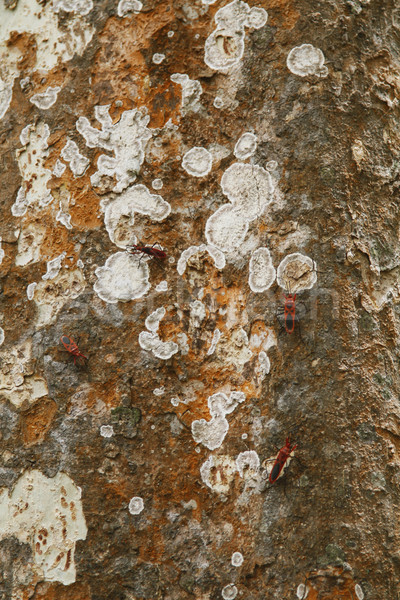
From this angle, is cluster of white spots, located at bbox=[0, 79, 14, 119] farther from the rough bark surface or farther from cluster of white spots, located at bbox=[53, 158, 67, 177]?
cluster of white spots, located at bbox=[53, 158, 67, 177]

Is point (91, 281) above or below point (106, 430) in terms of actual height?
above

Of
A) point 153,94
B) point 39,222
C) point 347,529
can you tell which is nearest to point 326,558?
point 347,529

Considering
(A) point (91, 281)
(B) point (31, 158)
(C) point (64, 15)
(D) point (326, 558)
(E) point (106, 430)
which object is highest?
(C) point (64, 15)

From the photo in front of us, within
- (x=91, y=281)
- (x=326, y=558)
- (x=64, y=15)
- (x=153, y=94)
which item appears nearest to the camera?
(x=326, y=558)

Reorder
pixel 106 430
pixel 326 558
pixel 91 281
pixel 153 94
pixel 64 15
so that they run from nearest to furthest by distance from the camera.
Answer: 1. pixel 326 558
2. pixel 106 430
3. pixel 91 281
4. pixel 153 94
5. pixel 64 15

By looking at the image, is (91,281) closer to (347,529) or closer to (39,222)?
(39,222)

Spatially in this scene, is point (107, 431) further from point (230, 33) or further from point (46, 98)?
point (230, 33)

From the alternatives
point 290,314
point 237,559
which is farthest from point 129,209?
point 237,559
